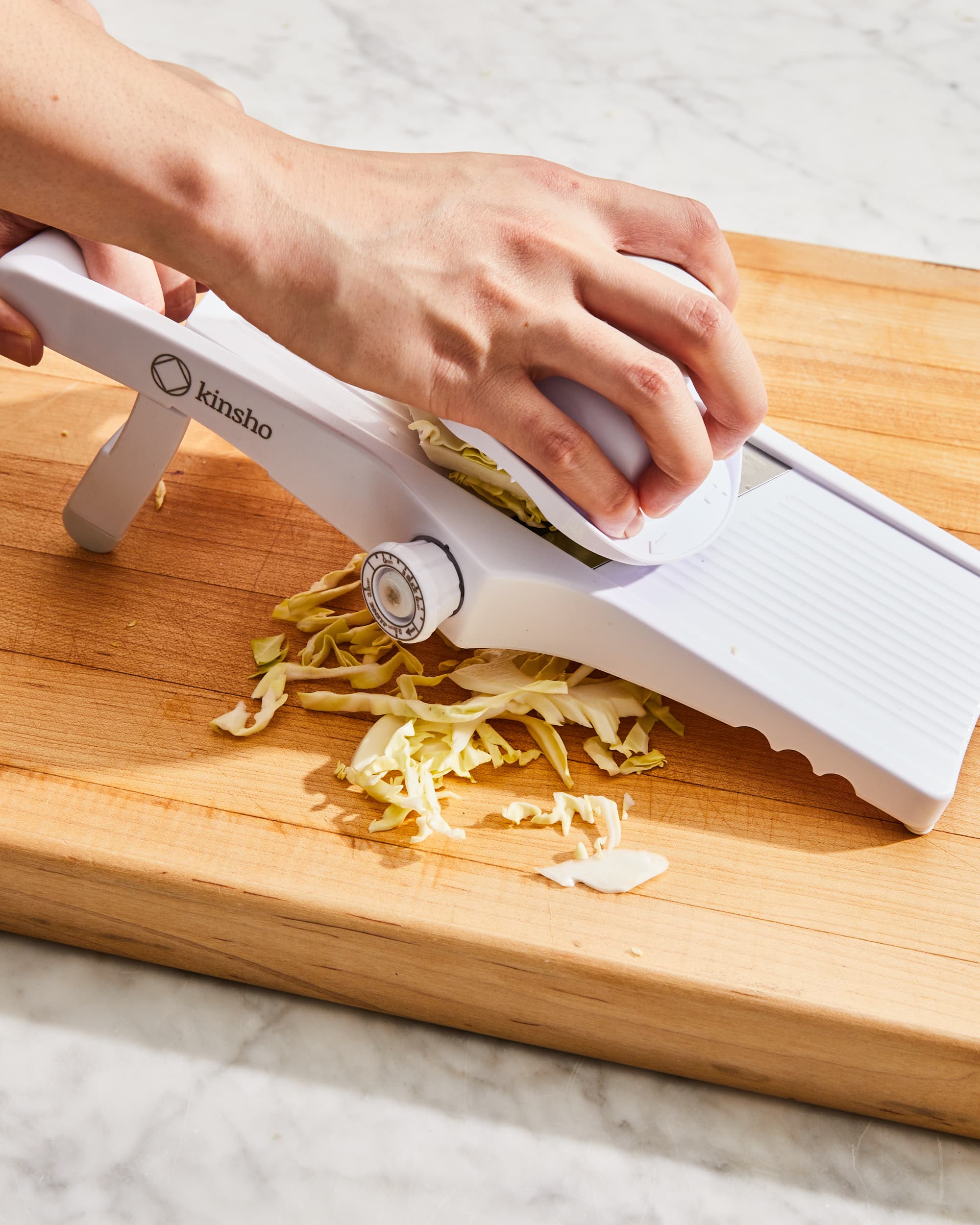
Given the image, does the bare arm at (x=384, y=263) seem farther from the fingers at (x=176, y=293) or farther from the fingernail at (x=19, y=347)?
the fingers at (x=176, y=293)

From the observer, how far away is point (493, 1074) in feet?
3.74

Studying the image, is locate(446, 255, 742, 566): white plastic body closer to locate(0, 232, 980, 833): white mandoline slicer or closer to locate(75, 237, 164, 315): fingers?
locate(0, 232, 980, 833): white mandoline slicer

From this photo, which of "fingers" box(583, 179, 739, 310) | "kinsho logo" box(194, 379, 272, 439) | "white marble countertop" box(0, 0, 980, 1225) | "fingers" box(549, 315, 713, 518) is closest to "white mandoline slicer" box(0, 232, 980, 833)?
"kinsho logo" box(194, 379, 272, 439)

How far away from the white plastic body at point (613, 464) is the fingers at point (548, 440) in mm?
11

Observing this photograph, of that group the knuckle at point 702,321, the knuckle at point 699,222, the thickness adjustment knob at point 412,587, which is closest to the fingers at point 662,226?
the knuckle at point 699,222

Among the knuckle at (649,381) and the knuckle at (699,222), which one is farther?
the knuckle at (699,222)

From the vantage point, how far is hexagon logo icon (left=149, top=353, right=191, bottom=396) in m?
1.17

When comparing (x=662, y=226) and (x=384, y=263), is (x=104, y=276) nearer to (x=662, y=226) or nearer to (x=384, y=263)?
(x=384, y=263)

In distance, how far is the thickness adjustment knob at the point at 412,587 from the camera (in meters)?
1.10

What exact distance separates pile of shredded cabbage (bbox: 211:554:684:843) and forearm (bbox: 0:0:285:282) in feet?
1.34

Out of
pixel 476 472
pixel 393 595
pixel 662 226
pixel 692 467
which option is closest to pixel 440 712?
pixel 393 595

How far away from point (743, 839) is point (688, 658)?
18 centimetres

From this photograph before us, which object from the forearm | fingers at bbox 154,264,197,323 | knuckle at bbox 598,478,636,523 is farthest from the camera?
fingers at bbox 154,264,197,323

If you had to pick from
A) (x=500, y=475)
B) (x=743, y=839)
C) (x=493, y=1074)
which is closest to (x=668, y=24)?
(x=500, y=475)
